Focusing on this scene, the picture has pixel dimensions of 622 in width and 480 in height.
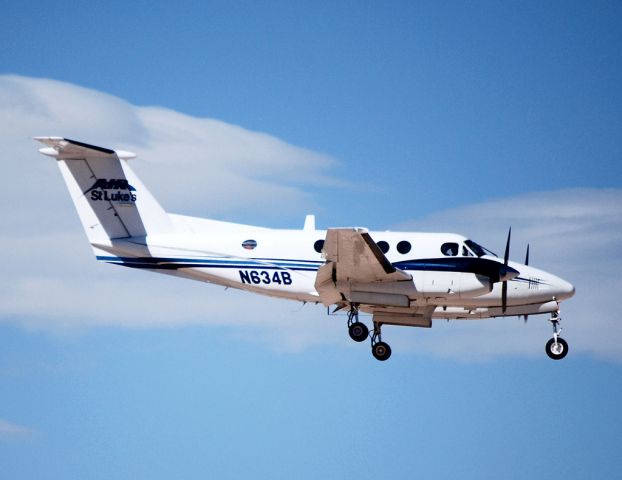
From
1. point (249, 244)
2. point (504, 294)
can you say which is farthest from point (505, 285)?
point (249, 244)

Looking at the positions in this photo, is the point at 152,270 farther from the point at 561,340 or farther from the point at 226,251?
the point at 561,340

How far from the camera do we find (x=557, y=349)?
37.1 m

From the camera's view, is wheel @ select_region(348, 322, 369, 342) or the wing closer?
the wing

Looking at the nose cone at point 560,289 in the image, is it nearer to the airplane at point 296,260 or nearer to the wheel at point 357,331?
the airplane at point 296,260

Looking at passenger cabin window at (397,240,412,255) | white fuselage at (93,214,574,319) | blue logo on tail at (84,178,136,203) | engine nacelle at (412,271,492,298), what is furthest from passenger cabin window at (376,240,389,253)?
blue logo on tail at (84,178,136,203)

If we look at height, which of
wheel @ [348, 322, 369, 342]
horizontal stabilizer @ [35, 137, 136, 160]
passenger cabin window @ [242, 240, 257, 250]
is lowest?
wheel @ [348, 322, 369, 342]

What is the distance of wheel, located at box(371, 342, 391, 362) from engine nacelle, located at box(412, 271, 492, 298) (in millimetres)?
2431

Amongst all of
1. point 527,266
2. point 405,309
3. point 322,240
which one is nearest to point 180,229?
point 322,240

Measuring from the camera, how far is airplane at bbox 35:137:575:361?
3591 cm

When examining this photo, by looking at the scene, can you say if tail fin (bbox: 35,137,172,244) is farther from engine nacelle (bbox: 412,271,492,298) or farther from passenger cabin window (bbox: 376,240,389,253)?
engine nacelle (bbox: 412,271,492,298)

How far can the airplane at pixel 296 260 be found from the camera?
35906mm

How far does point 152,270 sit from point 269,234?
12.8ft

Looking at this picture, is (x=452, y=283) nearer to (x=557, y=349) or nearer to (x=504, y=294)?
(x=504, y=294)

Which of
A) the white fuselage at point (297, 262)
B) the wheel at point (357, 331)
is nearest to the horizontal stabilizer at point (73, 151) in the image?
the white fuselage at point (297, 262)
